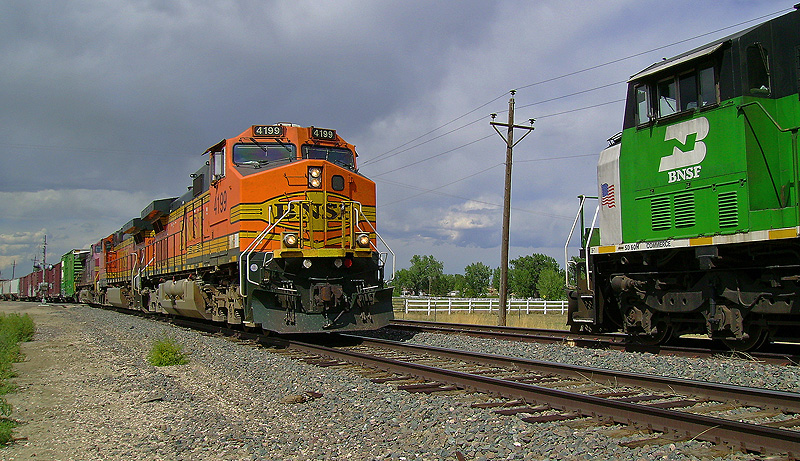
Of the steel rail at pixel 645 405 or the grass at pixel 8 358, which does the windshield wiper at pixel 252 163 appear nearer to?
the steel rail at pixel 645 405

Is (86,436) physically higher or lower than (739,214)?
lower

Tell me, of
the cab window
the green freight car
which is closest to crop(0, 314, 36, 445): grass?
the cab window

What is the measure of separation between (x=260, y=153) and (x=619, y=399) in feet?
25.4

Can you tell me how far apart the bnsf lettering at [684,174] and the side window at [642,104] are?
0.91m

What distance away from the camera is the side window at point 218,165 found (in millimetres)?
11019

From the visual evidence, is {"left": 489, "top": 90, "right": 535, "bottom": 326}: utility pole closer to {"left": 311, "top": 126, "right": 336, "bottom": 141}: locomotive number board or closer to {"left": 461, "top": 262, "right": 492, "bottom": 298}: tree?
{"left": 311, "top": 126, "right": 336, "bottom": 141}: locomotive number board

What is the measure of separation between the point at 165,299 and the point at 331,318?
738cm

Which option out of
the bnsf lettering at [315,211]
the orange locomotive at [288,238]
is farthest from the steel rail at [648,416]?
the bnsf lettering at [315,211]

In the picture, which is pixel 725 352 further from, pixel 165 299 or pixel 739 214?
pixel 165 299

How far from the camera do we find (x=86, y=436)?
492 cm

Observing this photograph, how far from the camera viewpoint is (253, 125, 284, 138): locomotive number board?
10.8m

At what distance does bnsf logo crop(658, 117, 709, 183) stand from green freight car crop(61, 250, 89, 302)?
118 feet

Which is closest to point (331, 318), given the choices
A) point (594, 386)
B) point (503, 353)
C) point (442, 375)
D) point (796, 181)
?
point (503, 353)

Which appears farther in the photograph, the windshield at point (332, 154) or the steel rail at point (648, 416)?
the windshield at point (332, 154)
